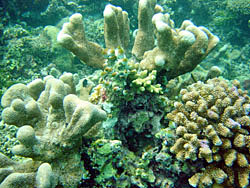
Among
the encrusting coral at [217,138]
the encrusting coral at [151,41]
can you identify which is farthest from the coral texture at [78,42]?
the encrusting coral at [217,138]

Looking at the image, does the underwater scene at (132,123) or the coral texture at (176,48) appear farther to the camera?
the coral texture at (176,48)

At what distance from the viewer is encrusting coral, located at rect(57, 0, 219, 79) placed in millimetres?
2600

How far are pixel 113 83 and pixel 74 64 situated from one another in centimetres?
380

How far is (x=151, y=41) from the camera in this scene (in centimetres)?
329

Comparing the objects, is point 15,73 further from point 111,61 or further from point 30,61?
point 111,61

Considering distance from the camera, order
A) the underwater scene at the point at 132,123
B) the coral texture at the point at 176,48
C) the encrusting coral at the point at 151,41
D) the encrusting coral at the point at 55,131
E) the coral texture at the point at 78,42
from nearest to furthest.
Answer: the encrusting coral at the point at 55,131
the underwater scene at the point at 132,123
the coral texture at the point at 176,48
the encrusting coral at the point at 151,41
the coral texture at the point at 78,42

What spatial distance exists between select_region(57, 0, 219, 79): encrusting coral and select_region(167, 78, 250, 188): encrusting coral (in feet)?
2.32

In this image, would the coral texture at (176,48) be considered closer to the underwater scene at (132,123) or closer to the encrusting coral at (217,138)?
the underwater scene at (132,123)

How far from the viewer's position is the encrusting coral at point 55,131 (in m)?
1.92

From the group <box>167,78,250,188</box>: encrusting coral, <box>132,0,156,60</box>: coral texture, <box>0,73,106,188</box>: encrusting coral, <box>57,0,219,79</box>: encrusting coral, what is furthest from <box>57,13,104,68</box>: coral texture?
<box>167,78,250,188</box>: encrusting coral

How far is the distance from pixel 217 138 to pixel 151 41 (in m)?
2.06

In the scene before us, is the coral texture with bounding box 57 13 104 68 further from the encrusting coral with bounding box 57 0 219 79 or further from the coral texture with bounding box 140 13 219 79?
the coral texture with bounding box 140 13 219 79

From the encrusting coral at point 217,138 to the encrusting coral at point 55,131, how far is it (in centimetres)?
119

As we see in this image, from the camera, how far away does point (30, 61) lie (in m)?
5.57
